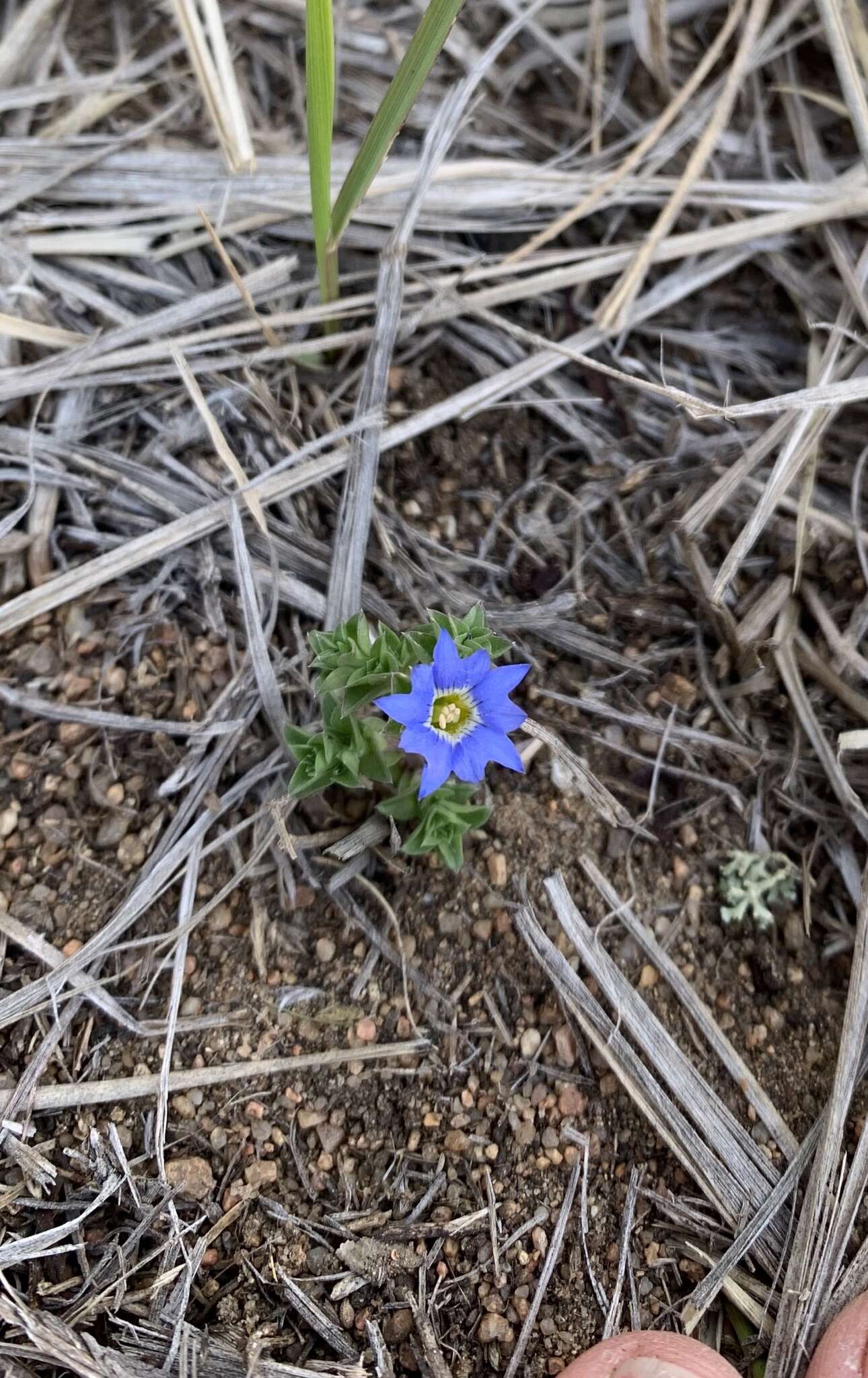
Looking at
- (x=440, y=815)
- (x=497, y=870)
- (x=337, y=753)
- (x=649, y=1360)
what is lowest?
(x=649, y=1360)

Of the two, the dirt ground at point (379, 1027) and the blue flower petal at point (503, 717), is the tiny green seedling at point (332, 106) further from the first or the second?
the blue flower petal at point (503, 717)

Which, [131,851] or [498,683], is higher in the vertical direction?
[498,683]

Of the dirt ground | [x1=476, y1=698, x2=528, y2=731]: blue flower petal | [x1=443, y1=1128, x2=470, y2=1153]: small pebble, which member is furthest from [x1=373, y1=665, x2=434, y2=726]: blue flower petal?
[x1=443, y1=1128, x2=470, y2=1153]: small pebble

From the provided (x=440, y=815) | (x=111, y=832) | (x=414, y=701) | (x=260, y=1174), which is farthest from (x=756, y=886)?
(x=111, y=832)

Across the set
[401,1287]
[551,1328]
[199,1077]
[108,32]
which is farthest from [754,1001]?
[108,32]

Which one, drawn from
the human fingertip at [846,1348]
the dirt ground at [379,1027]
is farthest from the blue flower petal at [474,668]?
the human fingertip at [846,1348]

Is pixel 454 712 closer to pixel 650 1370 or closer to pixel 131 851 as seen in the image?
pixel 131 851

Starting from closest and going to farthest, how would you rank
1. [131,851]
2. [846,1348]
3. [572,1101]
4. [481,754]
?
[846,1348] < [481,754] < [572,1101] < [131,851]
